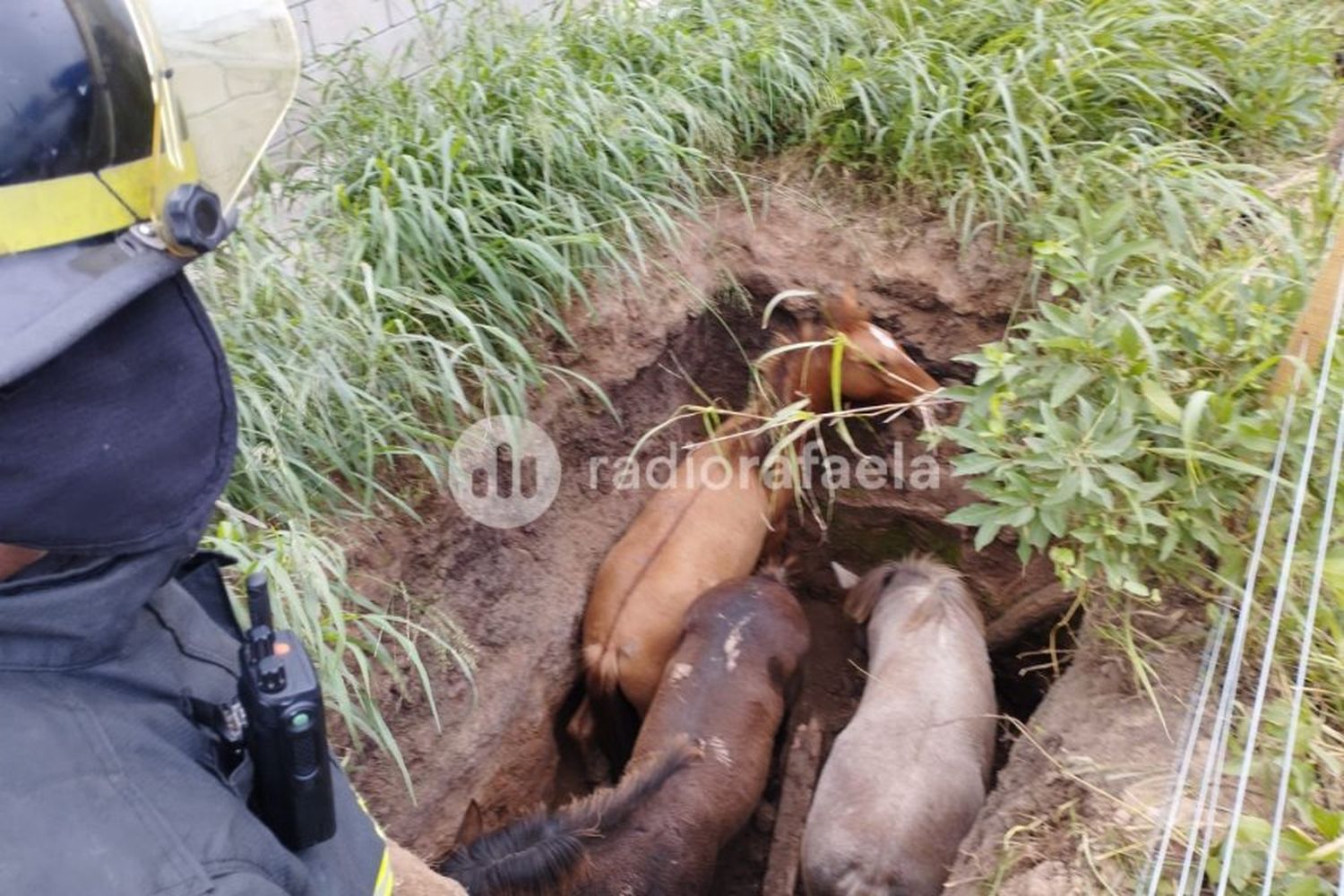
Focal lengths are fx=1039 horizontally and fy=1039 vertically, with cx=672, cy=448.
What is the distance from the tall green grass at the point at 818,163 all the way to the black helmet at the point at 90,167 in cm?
132

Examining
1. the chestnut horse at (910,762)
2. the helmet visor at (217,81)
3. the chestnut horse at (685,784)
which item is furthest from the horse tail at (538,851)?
the helmet visor at (217,81)

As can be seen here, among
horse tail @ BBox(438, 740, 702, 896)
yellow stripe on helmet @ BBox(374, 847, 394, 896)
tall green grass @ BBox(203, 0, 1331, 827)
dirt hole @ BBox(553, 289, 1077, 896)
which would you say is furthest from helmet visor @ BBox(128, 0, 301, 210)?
dirt hole @ BBox(553, 289, 1077, 896)

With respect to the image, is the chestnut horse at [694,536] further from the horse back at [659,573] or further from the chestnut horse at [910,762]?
the chestnut horse at [910,762]

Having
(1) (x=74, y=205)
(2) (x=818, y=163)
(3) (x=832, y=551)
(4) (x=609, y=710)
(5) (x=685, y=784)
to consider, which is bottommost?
(3) (x=832, y=551)

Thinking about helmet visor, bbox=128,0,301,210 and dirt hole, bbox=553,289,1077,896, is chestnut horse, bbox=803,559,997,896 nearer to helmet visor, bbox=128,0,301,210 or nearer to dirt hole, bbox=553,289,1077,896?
dirt hole, bbox=553,289,1077,896

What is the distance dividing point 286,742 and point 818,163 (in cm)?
331

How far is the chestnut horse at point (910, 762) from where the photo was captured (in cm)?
258

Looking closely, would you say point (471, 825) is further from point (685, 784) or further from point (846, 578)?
point (846, 578)

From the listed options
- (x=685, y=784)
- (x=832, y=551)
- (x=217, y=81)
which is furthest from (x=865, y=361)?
(x=217, y=81)

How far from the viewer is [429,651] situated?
2.78m

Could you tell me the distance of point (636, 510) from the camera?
12.4ft

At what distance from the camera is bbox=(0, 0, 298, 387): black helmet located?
0.95 m

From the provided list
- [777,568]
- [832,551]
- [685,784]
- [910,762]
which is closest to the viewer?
[910,762]

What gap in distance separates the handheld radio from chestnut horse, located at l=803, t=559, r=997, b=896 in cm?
174
